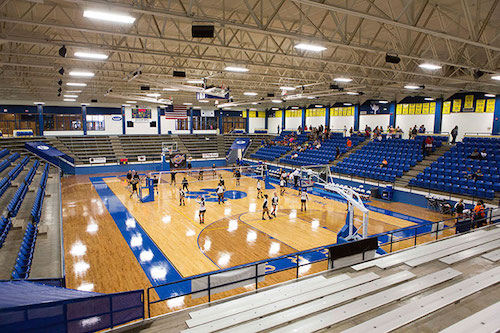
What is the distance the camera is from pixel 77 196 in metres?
21.8

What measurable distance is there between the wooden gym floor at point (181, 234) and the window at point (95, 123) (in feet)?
66.9

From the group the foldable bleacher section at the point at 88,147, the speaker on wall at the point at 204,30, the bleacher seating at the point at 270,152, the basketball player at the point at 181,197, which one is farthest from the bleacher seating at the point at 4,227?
the bleacher seating at the point at 270,152

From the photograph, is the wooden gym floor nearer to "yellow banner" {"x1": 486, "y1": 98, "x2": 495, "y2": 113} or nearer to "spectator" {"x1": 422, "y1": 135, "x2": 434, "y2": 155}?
"spectator" {"x1": 422, "y1": 135, "x2": 434, "y2": 155}

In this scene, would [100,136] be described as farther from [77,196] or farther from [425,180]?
[425,180]

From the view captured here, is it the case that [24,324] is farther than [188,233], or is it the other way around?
[188,233]

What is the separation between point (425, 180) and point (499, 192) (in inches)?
154

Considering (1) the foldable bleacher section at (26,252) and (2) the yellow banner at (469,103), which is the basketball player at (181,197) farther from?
(2) the yellow banner at (469,103)

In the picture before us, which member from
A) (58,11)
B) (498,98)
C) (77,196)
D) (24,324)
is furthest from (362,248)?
(498,98)

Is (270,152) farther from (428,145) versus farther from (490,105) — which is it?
(490,105)

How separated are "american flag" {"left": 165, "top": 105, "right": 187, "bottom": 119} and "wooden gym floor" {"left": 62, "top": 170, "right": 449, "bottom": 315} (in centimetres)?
1794

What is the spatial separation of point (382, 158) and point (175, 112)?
2543 centimetres

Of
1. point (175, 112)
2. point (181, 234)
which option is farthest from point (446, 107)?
point (175, 112)

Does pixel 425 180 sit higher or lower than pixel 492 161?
lower

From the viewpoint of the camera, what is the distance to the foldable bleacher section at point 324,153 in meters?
30.1
